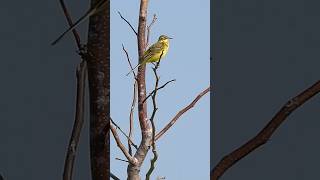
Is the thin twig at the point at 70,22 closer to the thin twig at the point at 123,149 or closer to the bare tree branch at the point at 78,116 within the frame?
the bare tree branch at the point at 78,116

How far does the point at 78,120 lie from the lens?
0.60 meters

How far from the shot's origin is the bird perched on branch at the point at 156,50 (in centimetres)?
64

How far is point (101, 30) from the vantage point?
22.8 inches

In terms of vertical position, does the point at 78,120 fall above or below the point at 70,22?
below

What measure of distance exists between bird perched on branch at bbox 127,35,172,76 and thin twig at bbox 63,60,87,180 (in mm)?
95

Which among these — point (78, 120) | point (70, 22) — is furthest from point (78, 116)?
point (70, 22)
